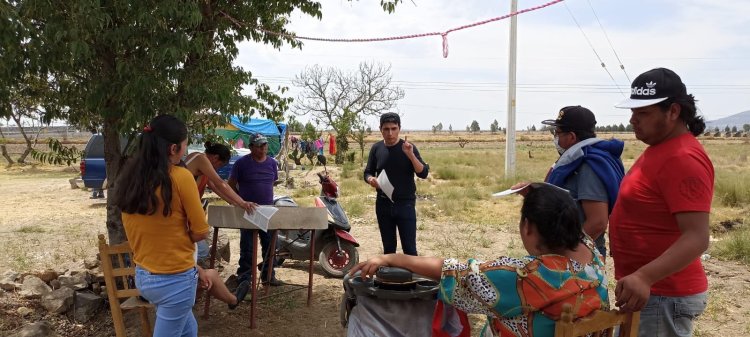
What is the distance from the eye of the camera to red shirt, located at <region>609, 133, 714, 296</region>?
2152mm

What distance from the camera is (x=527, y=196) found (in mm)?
2068

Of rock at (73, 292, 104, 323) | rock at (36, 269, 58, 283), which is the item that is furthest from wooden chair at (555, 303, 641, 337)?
rock at (36, 269, 58, 283)

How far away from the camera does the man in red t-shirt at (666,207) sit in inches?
83.4

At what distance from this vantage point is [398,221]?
17.1ft

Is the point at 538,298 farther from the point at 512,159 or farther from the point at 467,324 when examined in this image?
the point at 512,159

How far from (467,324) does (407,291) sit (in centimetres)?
27

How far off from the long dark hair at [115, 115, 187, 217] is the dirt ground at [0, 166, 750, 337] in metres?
2.22

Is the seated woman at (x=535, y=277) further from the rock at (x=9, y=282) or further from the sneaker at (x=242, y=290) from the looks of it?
the rock at (x=9, y=282)

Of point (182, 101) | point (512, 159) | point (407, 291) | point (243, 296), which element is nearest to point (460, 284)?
point (407, 291)

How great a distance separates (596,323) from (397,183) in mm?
3341

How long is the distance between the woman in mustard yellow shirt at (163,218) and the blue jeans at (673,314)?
217 centimetres

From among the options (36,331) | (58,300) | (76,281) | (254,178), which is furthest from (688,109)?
(76,281)

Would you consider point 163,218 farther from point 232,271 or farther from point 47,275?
point 47,275

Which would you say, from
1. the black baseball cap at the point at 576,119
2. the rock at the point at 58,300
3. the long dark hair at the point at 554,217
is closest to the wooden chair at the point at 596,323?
the long dark hair at the point at 554,217
